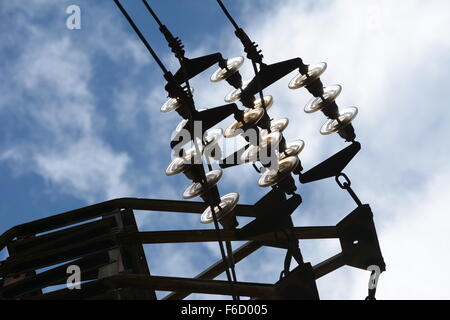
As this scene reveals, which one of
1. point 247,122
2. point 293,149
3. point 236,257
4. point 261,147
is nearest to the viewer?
point 261,147

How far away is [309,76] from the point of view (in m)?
7.64

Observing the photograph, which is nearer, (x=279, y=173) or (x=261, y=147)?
(x=279, y=173)

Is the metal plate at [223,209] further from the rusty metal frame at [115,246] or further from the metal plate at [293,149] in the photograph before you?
the metal plate at [293,149]

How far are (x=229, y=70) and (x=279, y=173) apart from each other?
1.37 metres

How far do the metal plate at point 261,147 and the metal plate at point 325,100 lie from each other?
87cm

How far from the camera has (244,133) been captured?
707cm

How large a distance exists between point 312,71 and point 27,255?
338cm

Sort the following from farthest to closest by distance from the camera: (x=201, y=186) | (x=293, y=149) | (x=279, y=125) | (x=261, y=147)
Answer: (x=279, y=125)
(x=293, y=149)
(x=261, y=147)
(x=201, y=186)

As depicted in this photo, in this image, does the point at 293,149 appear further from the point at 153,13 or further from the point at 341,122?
the point at 153,13

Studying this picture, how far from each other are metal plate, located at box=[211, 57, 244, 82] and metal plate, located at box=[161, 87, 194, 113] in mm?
624

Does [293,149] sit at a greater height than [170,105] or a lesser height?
lesser

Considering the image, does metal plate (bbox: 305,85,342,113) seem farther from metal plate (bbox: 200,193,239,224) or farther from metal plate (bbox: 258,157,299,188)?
metal plate (bbox: 200,193,239,224)

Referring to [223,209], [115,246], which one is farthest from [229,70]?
[115,246]

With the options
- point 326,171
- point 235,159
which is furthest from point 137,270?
point 326,171
